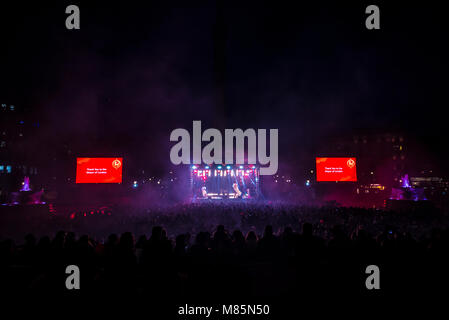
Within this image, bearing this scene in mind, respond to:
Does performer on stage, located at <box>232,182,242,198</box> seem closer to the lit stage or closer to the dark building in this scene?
the lit stage

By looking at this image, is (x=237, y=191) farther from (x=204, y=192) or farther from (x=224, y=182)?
(x=204, y=192)

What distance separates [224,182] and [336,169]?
11.7 m

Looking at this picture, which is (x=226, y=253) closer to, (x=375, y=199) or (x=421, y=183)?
(x=375, y=199)

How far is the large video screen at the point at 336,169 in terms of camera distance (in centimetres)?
2477

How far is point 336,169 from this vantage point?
25125 mm

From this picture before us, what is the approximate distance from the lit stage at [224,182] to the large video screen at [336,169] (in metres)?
6.41

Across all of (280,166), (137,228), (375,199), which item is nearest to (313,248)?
(137,228)

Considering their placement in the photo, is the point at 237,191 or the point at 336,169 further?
the point at 237,191

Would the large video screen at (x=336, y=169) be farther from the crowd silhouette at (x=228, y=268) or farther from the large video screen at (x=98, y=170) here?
the crowd silhouette at (x=228, y=268)

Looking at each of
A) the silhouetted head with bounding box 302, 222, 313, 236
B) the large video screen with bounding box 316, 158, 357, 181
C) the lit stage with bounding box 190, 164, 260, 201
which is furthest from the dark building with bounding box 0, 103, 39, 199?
the silhouetted head with bounding box 302, 222, 313, 236

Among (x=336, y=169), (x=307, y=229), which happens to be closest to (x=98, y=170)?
(x=307, y=229)

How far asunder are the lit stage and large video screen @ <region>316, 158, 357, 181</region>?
252 inches

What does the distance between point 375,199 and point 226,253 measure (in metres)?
27.9

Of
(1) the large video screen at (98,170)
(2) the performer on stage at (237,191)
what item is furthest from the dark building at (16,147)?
(2) the performer on stage at (237,191)
